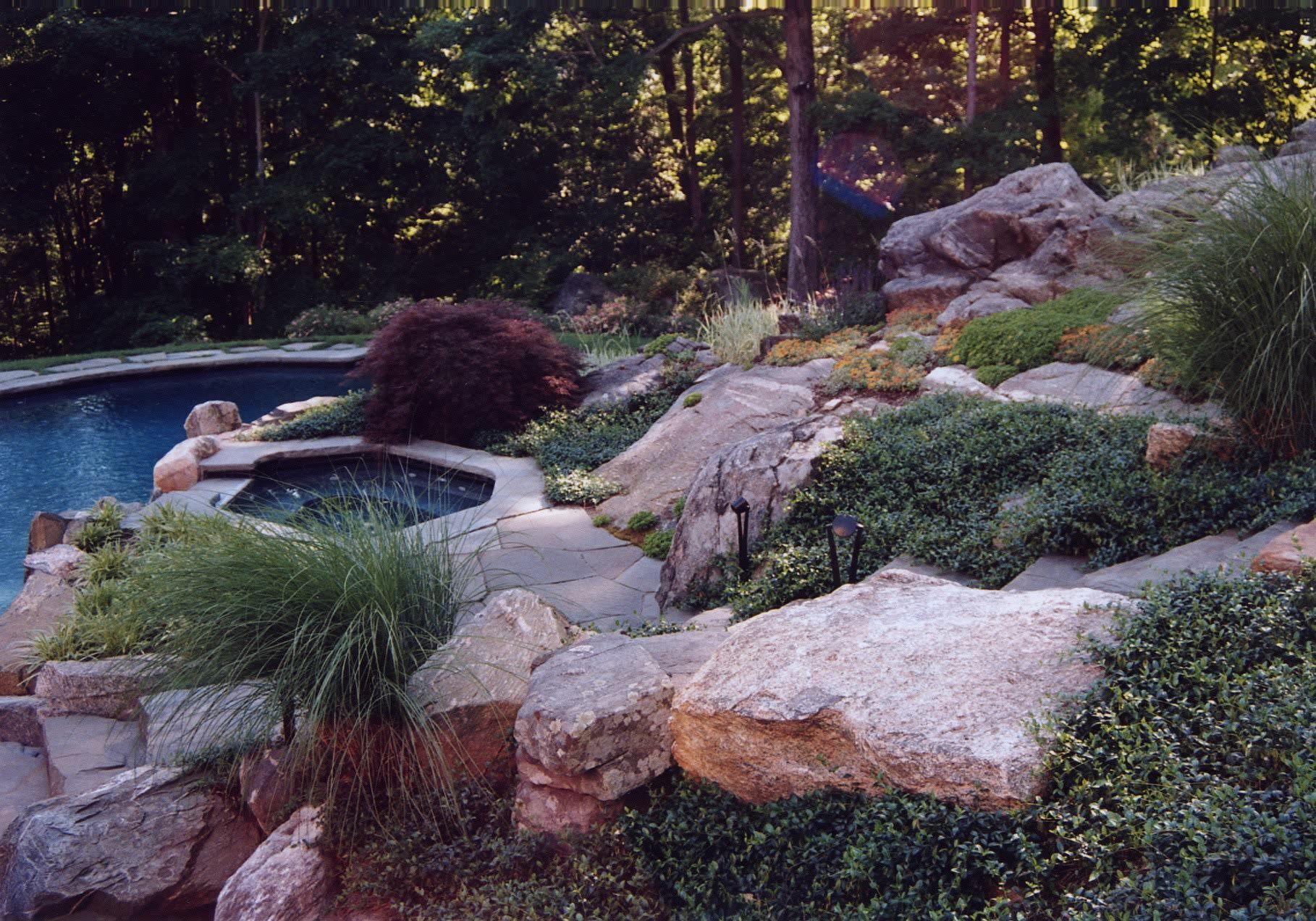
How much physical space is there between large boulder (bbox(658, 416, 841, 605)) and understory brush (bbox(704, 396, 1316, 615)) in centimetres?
10

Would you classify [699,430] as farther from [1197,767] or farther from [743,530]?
[1197,767]

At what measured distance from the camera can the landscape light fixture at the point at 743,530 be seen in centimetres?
446

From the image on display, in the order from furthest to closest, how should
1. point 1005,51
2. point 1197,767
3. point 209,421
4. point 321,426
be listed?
point 1005,51, point 209,421, point 321,426, point 1197,767

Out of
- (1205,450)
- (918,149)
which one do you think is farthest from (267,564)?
(918,149)

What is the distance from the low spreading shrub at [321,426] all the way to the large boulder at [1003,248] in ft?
17.5

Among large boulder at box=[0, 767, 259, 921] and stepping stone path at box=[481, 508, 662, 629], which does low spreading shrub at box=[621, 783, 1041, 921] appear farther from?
stepping stone path at box=[481, 508, 662, 629]

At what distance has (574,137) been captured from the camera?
1933 centimetres

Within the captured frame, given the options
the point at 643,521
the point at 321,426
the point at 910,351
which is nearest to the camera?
the point at 643,521

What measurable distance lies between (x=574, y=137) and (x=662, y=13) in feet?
9.13

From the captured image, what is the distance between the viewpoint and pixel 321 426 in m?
9.37

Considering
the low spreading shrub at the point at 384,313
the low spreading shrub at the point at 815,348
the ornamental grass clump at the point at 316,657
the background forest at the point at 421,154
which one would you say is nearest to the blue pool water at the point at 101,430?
the low spreading shrub at the point at 384,313

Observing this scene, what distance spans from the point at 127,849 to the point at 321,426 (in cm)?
651

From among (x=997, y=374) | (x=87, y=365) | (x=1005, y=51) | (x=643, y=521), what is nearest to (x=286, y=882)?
(x=643, y=521)

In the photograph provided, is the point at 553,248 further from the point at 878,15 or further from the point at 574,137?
the point at 878,15
